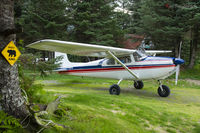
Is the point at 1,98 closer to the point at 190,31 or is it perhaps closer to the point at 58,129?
the point at 58,129

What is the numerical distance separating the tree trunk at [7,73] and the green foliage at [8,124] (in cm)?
14

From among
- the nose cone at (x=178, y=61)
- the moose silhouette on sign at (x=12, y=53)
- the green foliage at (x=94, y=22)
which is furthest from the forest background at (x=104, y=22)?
the moose silhouette on sign at (x=12, y=53)

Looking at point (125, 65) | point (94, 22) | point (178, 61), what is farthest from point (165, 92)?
point (94, 22)

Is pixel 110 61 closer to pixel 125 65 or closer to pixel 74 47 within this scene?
pixel 125 65

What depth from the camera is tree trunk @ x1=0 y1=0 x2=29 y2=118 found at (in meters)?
2.22

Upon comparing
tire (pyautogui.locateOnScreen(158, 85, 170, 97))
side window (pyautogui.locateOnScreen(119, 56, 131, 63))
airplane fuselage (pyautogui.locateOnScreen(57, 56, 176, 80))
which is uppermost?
side window (pyautogui.locateOnScreen(119, 56, 131, 63))

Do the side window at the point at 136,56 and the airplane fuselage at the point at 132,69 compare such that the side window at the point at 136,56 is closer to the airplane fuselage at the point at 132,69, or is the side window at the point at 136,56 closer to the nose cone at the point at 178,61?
the airplane fuselage at the point at 132,69

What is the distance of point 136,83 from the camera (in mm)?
9523

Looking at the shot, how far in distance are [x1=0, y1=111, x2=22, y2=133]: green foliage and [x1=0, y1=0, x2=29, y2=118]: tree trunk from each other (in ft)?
0.45

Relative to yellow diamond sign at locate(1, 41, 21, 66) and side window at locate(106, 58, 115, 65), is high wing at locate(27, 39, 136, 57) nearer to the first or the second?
side window at locate(106, 58, 115, 65)

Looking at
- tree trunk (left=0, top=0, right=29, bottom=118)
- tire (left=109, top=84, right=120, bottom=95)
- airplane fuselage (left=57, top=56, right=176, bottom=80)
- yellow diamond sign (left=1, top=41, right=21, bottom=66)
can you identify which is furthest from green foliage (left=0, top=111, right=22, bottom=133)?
airplane fuselage (left=57, top=56, right=176, bottom=80)

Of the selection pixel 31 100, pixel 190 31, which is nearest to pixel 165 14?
pixel 190 31

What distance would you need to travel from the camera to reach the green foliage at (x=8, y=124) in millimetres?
2113

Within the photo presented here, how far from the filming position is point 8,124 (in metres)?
2.18
